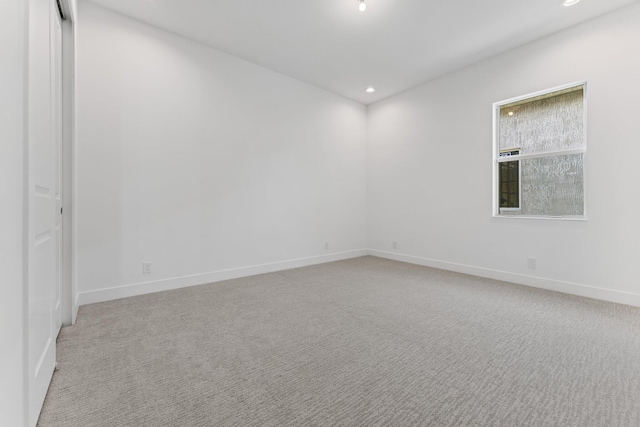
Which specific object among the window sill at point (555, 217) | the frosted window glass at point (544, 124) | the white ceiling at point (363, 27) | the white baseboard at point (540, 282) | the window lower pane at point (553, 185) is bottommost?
the white baseboard at point (540, 282)

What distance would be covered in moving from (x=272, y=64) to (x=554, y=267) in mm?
4406

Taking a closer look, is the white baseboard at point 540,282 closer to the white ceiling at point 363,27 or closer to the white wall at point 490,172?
the white wall at point 490,172

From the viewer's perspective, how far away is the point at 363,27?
2963 mm

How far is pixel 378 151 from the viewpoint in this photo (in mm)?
5090

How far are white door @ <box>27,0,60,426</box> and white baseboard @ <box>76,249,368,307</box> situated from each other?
1.29 m

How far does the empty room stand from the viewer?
130 cm

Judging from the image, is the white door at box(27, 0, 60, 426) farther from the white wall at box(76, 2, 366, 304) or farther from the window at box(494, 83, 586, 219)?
the window at box(494, 83, 586, 219)

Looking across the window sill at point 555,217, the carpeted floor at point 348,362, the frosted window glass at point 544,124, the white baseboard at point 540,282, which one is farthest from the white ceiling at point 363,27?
the carpeted floor at point 348,362

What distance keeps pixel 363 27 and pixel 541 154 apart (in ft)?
8.49

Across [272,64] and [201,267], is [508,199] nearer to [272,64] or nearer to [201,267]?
[272,64]

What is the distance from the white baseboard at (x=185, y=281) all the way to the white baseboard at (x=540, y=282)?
175 cm

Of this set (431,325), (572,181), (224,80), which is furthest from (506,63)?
(224,80)

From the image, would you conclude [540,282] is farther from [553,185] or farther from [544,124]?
[544,124]

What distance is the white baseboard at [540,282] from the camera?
106 inches
